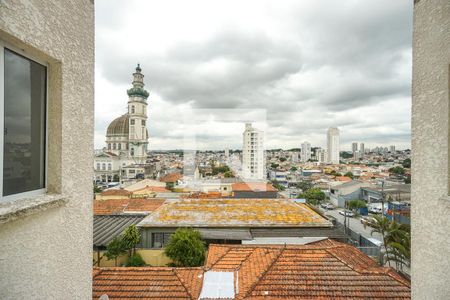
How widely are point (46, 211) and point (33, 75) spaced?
1.02 m

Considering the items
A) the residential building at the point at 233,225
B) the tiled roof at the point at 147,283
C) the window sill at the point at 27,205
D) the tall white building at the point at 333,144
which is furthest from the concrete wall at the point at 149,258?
the tall white building at the point at 333,144

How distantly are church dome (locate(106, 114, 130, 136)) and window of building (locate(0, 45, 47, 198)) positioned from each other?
64.1m

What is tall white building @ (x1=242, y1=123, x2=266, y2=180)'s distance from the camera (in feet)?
106

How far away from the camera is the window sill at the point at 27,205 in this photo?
4.40 feet

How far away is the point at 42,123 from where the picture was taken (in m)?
1.82

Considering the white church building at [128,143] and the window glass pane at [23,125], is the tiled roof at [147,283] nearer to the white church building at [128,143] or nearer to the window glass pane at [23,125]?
the window glass pane at [23,125]

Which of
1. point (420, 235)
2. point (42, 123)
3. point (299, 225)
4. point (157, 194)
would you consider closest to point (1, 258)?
point (42, 123)

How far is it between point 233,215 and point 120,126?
5784 centimetres

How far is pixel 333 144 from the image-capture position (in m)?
100

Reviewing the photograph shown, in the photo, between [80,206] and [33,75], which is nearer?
[33,75]

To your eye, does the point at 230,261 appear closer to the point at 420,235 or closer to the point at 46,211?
the point at 420,235

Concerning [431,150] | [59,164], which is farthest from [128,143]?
[431,150]

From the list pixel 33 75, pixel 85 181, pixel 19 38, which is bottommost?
pixel 85 181

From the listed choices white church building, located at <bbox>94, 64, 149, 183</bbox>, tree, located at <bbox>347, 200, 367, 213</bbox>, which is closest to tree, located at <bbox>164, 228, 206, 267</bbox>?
tree, located at <bbox>347, 200, 367, 213</bbox>
